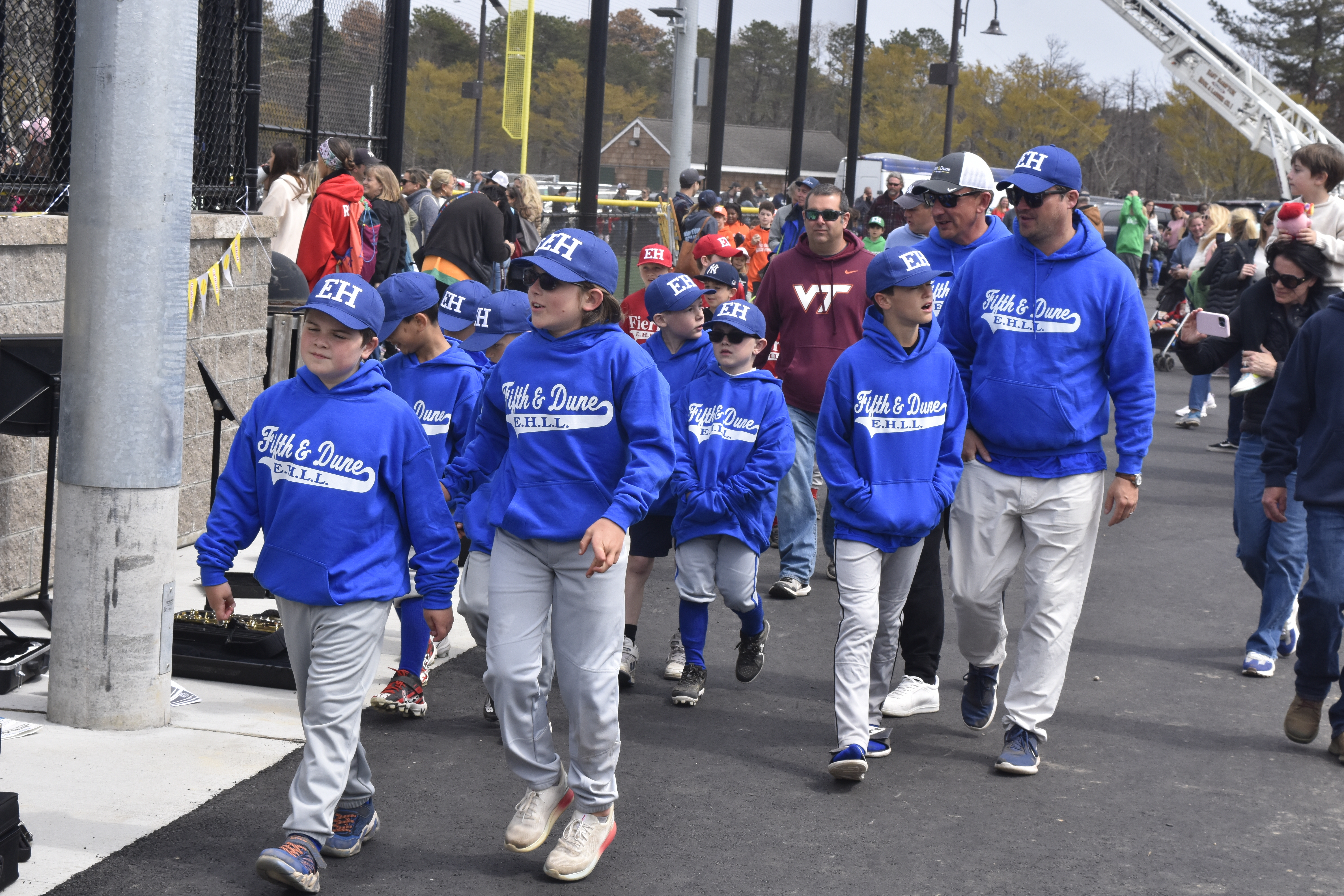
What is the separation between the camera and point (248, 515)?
13.9 ft

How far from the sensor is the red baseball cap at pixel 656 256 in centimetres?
867

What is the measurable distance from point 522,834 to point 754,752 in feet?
4.85

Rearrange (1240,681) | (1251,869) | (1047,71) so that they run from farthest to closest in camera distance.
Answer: (1047,71) → (1240,681) → (1251,869)

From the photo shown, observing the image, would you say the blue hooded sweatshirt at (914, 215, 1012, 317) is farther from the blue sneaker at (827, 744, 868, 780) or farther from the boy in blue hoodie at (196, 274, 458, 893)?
the boy in blue hoodie at (196, 274, 458, 893)

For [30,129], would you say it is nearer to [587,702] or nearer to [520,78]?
[587,702]

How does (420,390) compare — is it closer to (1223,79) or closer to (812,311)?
(812,311)

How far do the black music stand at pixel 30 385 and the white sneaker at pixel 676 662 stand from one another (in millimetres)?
2653

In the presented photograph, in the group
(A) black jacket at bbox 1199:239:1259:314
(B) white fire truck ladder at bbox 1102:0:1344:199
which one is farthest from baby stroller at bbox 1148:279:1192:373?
(B) white fire truck ladder at bbox 1102:0:1344:199

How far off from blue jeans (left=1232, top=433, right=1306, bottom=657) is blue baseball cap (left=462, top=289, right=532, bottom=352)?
133 inches

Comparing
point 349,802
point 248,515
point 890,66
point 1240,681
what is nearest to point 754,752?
point 349,802

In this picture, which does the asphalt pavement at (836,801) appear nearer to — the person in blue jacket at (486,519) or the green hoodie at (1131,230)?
the person in blue jacket at (486,519)

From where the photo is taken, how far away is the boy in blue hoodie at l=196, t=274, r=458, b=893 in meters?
4.07

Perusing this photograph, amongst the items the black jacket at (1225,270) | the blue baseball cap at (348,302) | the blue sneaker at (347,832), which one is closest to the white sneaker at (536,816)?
the blue sneaker at (347,832)

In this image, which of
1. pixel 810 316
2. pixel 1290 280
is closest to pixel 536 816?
pixel 810 316
